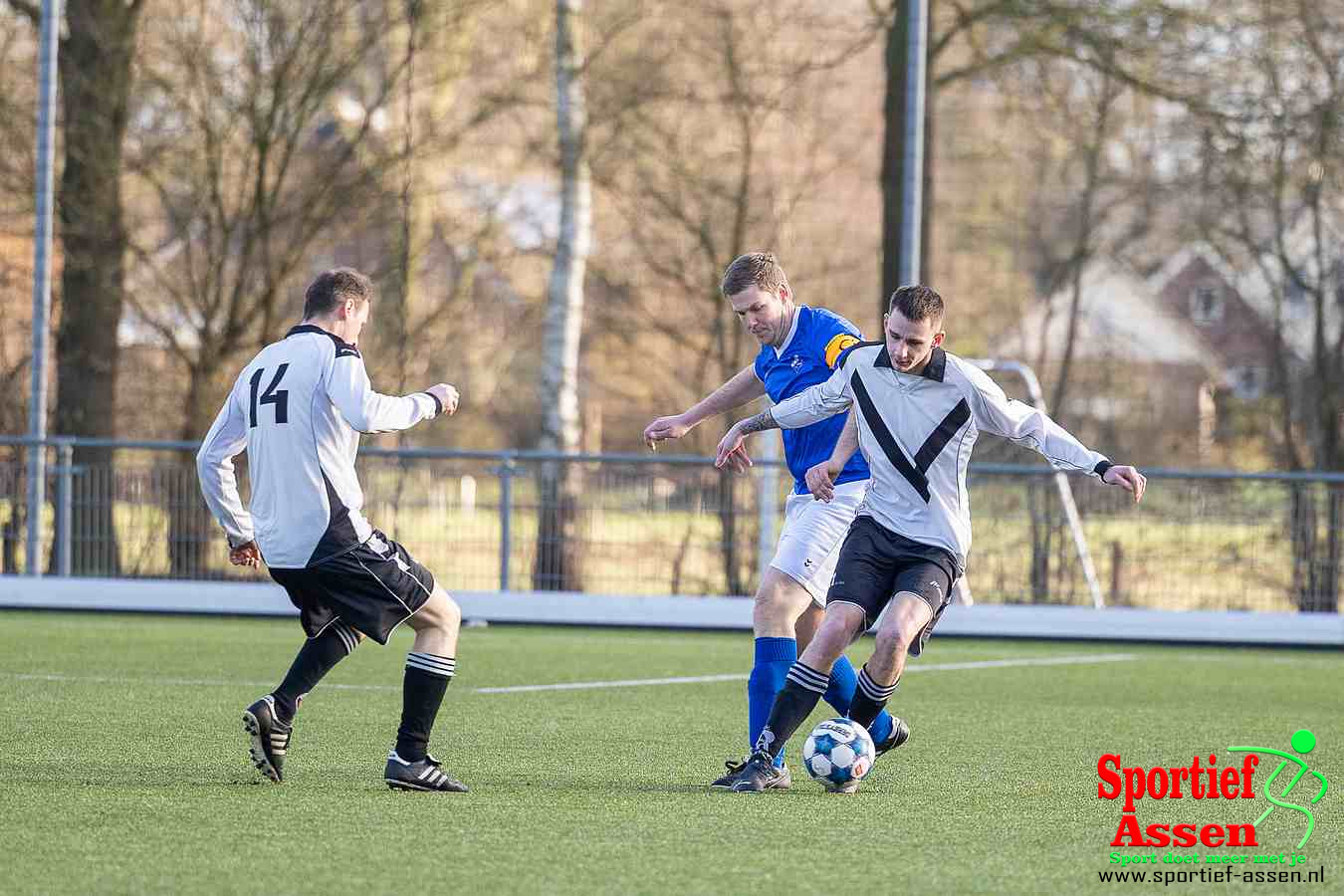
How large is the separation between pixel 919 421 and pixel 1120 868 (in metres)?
1.98

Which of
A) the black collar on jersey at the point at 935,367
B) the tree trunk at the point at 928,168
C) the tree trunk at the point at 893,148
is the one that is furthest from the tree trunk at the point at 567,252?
the black collar on jersey at the point at 935,367

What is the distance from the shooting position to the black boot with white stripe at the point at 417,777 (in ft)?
21.1

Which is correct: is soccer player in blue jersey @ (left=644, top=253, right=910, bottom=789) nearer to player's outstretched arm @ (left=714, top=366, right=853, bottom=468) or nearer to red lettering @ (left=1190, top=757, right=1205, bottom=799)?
player's outstretched arm @ (left=714, top=366, right=853, bottom=468)

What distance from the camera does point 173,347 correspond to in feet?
68.0

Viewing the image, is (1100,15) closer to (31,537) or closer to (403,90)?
(403,90)

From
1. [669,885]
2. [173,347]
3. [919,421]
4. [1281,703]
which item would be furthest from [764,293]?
[173,347]

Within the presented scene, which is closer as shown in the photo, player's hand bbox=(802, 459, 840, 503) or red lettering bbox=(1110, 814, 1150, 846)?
red lettering bbox=(1110, 814, 1150, 846)

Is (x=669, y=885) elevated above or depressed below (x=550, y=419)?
below

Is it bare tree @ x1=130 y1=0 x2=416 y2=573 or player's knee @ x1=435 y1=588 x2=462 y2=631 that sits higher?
bare tree @ x1=130 y1=0 x2=416 y2=573

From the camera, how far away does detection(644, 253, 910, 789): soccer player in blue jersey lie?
23.5ft

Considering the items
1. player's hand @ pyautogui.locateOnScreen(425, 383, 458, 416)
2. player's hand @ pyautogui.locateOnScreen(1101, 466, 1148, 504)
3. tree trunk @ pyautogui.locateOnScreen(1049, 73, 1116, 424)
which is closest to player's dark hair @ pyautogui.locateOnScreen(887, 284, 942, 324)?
player's hand @ pyautogui.locateOnScreen(1101, 466, 1148, 504)

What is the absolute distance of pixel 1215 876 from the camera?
5.18 meters

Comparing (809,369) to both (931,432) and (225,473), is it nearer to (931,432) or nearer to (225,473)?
(931,432)

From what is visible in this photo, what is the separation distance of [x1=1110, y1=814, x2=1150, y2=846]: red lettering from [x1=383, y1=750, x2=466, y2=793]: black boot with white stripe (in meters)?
2.13
